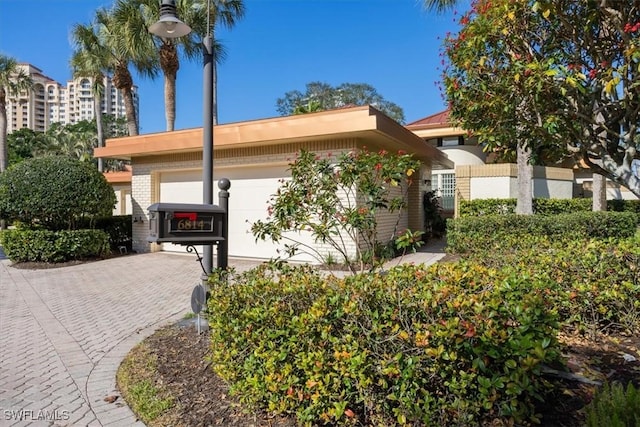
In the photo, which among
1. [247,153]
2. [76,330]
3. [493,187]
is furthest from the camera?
[493,187]

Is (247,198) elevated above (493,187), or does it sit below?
below

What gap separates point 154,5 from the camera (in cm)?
1565

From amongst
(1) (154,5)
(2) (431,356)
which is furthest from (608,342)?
(1) (154,5)

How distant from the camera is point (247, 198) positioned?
10789 mm

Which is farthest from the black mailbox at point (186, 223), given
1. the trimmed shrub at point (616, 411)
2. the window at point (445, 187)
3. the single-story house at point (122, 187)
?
the single-story house at point (122, 187)

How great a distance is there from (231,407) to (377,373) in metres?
1.20

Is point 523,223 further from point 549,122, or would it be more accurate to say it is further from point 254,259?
point 254,259

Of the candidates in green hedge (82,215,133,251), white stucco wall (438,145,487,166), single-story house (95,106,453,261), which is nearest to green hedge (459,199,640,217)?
single-story house (95,106,453,261)

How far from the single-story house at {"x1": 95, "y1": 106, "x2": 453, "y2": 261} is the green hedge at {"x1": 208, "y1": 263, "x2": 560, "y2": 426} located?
502cm

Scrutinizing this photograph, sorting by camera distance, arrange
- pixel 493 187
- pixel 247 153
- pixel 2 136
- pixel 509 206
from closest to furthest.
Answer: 1. pixel 247 153
2. pixel 509 206
3. pixel 493 187
4. pixel 2 136

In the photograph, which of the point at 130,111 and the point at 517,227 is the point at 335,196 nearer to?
the point at 517,227

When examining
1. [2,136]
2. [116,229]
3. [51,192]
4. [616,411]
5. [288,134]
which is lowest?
[616,411]

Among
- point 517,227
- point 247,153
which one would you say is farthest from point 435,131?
point 247,153

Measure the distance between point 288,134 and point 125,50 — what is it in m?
11.5
